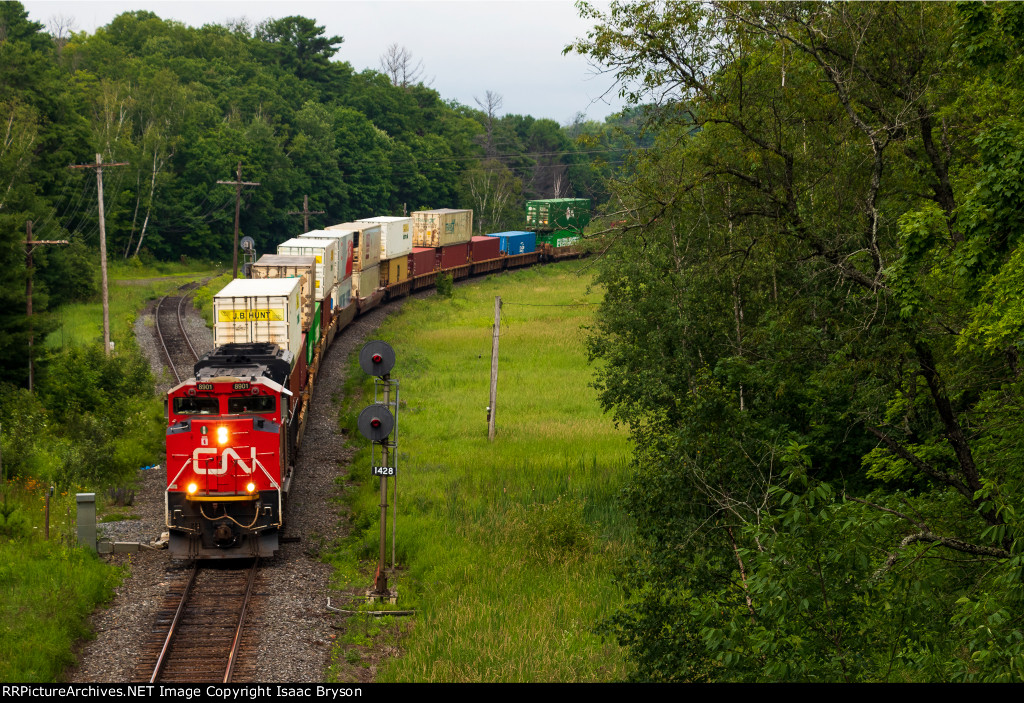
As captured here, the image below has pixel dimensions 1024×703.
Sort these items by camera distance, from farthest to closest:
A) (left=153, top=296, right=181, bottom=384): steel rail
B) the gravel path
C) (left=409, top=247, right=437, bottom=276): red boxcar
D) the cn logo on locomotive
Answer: (left=409, top=247, right=437, bottom=276): red boxcar
(left=153, top=296, right=181, bottom=384): steel rail
the cn logo on locomotive
the gravel path

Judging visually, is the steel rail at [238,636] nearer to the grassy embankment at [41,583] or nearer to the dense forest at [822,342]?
the grassy embankment at [41,583]

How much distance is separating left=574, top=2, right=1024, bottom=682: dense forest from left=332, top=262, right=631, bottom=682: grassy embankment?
254 centimetres

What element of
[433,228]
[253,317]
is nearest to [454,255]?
[433,228]

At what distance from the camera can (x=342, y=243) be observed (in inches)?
1761

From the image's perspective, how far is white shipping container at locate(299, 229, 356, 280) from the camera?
43.7 metres

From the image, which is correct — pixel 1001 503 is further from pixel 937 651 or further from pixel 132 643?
pixel 132 643

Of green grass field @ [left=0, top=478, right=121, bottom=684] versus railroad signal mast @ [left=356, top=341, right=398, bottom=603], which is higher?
railroad signal mast @ [left=356, top=341, right=398, bottom=603]

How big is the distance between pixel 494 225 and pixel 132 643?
89662 millimetres

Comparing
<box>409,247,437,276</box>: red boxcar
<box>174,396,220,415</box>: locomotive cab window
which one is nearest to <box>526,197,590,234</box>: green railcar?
<box>409,247,437,276</box>: red boxcar

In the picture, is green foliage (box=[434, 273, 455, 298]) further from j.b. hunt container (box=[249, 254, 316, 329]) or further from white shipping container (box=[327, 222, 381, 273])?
j.b. hunt container (box=[249, 254, 316, 329])

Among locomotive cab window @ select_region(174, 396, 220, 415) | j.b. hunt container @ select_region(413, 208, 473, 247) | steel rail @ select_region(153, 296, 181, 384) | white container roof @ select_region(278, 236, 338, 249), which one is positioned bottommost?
steel rail @ select_region(153, 296, 181, 384)

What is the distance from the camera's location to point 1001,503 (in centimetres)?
897

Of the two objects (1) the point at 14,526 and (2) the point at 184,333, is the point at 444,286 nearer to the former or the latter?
(2) the point at 184,333
